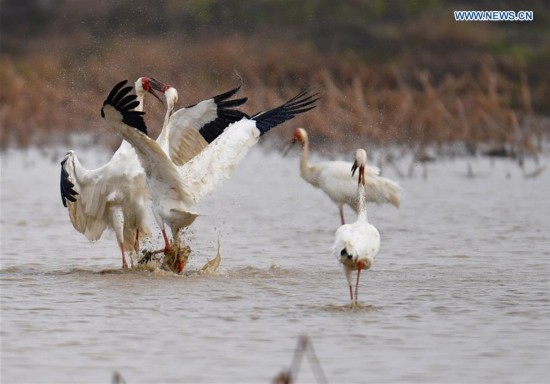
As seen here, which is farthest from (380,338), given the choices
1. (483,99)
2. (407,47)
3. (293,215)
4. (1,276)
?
(407,47)

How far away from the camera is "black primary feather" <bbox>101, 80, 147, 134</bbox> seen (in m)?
7.65

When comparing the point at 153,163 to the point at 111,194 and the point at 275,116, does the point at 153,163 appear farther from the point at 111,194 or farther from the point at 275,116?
the point at 275,116

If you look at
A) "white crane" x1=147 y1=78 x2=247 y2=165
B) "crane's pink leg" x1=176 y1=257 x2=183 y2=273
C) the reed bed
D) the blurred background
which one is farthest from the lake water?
the blurred background

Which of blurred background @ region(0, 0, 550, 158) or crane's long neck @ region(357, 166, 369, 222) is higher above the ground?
blurred background @ region(0, 0, 550, 158)

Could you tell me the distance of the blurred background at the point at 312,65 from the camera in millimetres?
16594

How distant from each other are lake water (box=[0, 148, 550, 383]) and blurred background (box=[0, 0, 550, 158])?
2.97 metres

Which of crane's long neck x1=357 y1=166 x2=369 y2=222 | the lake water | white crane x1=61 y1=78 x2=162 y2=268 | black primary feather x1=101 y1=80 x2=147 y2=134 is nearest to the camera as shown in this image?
the lake water

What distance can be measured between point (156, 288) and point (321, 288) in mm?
1114

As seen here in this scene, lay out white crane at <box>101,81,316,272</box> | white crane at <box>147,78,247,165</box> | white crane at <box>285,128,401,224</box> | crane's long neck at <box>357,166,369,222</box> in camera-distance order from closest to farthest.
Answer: crane's long neck at <box>357,166,369,222</box>, white crane at <box>101,81,316,272</box>, white crane at <box>147,78,247,165</box>, white crane at <box>285,128,401,224</box>

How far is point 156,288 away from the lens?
823 centimetres


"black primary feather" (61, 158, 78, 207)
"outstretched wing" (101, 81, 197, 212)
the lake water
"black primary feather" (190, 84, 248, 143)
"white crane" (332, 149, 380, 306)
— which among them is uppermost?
"black primary feather" (190, 84, 248, 143)

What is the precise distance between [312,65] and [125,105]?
13343 millimetres

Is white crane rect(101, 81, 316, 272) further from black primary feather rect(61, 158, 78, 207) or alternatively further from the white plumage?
black primary feather rect(61, 158, 78, 207)

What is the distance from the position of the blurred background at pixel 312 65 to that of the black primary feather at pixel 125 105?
25.9 feet
